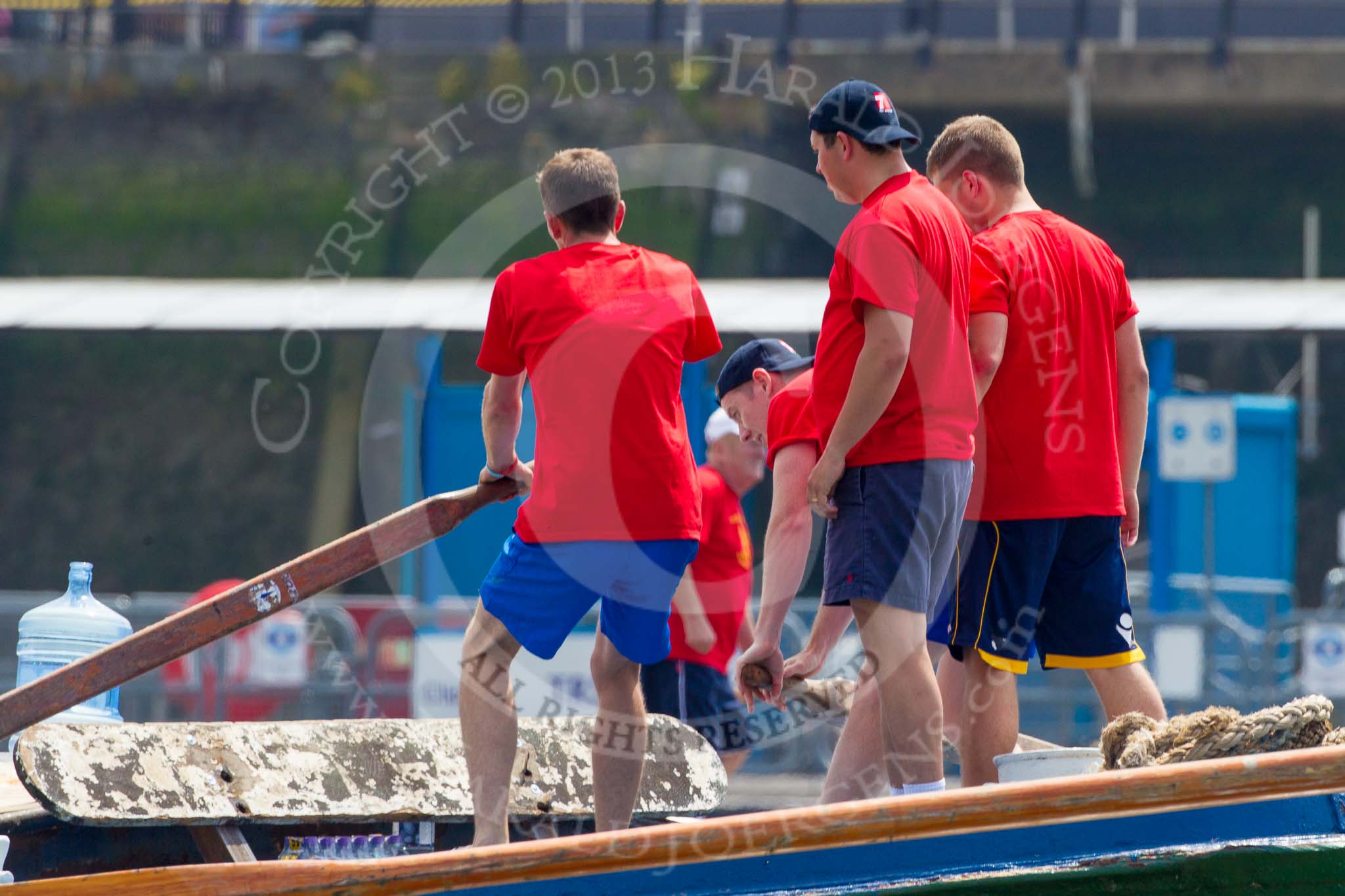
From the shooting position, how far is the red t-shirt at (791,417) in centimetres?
429

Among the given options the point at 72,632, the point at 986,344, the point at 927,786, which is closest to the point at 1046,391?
the point at 986,344

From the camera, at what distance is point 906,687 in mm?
3662

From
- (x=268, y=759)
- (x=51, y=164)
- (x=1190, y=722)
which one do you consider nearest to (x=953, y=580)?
(x=1190, y=722)

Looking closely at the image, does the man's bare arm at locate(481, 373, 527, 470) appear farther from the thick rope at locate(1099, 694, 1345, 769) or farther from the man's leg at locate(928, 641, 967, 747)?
the thick rope at locate(1099, 694, 1345, 769)

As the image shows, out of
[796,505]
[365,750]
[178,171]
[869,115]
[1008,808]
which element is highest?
[178,171]

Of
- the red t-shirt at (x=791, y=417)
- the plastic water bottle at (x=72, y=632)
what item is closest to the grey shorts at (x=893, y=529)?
the red t-shirt at (x=791, y=417)

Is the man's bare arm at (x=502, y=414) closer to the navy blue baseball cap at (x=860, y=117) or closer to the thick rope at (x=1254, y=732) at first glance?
the navy blue baseball cap at (x=860, y=117)

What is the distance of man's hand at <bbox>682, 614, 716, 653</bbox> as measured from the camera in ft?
18.9

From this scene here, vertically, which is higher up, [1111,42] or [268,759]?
[1111,42]

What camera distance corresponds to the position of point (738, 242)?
1800cm

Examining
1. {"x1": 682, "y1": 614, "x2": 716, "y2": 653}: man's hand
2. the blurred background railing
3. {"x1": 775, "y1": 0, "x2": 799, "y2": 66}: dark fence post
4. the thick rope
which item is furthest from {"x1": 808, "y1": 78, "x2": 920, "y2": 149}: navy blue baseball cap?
the blurred background railing

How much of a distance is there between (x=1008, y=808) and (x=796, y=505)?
1537mm

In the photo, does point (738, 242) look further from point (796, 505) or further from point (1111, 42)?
point (796, 505)

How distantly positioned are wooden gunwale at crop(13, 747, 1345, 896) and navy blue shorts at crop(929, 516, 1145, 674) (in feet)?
3.86
